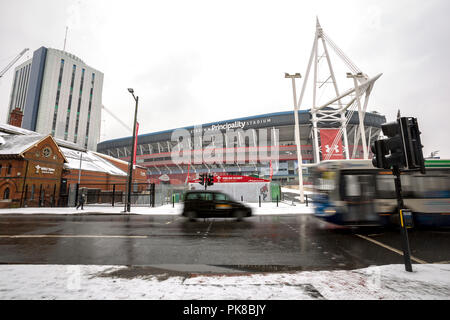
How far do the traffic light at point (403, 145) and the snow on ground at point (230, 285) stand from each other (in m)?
→ 1.96

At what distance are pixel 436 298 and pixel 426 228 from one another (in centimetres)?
844

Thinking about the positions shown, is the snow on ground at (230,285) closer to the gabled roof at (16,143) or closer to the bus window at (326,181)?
the bus window at (326,181)

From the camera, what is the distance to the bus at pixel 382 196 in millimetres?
7752

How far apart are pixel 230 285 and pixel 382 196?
8.03m

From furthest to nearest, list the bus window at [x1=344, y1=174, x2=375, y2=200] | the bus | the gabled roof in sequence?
1. the gabled roof
2. the bus window at [x1=344, y1=174, x2=375, y2=200]
3. the bus

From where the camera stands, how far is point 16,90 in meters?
71.4

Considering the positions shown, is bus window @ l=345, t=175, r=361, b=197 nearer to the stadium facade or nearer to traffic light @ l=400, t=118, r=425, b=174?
traffic light @ l=400, t=118, r=425, b=174

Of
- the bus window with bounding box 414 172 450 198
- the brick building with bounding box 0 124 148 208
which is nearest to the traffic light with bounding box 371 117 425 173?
the bus window with bounding box 414 172 450 198

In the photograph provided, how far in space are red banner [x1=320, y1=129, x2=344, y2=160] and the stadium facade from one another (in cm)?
2851

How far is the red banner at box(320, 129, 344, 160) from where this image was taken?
66.4 feet

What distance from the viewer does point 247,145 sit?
Result: 56.2m

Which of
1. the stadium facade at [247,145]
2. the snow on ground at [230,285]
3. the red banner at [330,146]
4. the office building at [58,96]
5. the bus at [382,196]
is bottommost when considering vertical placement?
the snow on ground at [230,285]

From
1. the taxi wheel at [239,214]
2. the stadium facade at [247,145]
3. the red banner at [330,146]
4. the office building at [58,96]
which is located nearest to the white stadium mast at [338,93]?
the red banner at [330,146]
